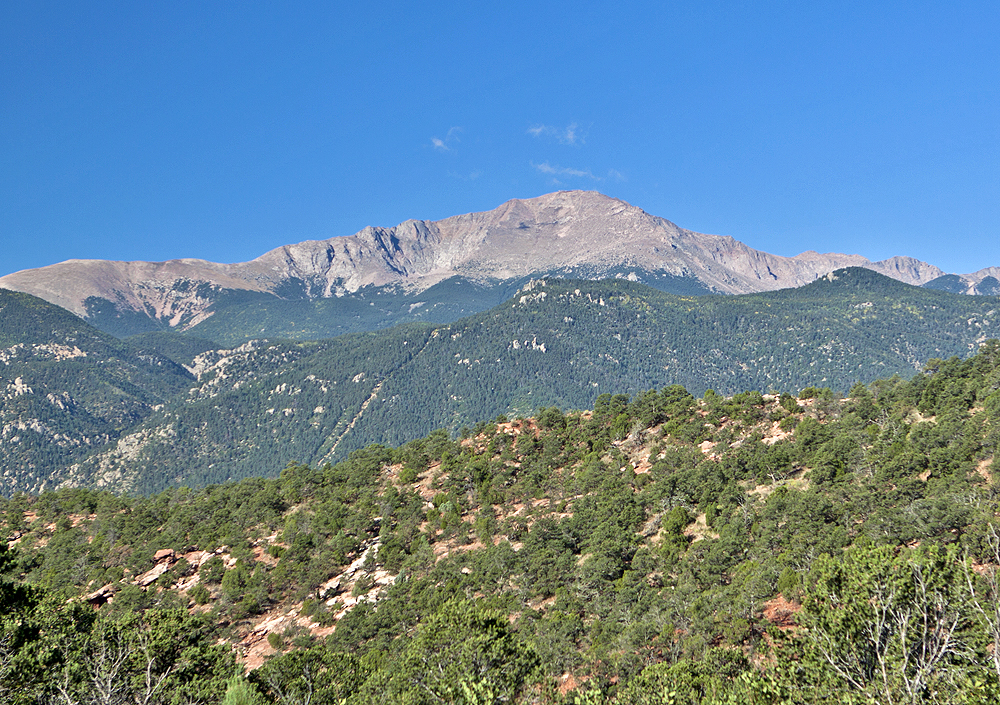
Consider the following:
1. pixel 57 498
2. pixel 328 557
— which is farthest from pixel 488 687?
pixel 57 498

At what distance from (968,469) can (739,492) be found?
1175 inches

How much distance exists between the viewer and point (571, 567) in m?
91.8

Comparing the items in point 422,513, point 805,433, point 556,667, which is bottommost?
point 556,667

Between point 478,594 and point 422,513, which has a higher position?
point 422,513

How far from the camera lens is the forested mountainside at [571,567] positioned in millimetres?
39406

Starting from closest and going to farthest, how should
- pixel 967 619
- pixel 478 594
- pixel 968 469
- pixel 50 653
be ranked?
pixel 967 619 → pixel 50 653 → pixel 968 469 → pixel 478 594

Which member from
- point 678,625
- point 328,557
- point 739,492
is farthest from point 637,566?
point 328,557

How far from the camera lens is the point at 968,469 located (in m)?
74.0

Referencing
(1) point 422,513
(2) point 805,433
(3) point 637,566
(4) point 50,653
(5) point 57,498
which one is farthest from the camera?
(5) point 57,498

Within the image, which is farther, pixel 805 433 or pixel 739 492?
pixel 805 433

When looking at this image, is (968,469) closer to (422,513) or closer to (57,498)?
(422,513)

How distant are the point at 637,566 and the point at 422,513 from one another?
51.5m

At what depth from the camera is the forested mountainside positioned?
39406 mm

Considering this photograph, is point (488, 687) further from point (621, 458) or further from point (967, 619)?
point (621, 458)
